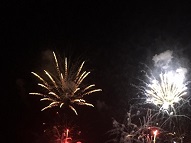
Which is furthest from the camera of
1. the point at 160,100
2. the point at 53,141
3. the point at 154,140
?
the point at 53,141

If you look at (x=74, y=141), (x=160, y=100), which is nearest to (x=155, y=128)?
(x=160, y=100)

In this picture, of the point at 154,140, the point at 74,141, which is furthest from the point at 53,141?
the point at 154,140

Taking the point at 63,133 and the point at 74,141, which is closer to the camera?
the point at 63,133

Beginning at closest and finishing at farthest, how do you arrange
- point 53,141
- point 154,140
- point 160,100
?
point 160,100 → point 154,140 → point 53,141

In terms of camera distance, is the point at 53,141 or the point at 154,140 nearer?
the point at 154,140

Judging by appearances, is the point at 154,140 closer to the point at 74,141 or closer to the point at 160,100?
the point at 160,100

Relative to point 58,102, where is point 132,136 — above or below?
below

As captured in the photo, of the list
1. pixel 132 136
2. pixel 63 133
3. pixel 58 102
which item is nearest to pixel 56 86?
pixel 58 102

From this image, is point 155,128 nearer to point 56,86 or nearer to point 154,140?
point 154,140
